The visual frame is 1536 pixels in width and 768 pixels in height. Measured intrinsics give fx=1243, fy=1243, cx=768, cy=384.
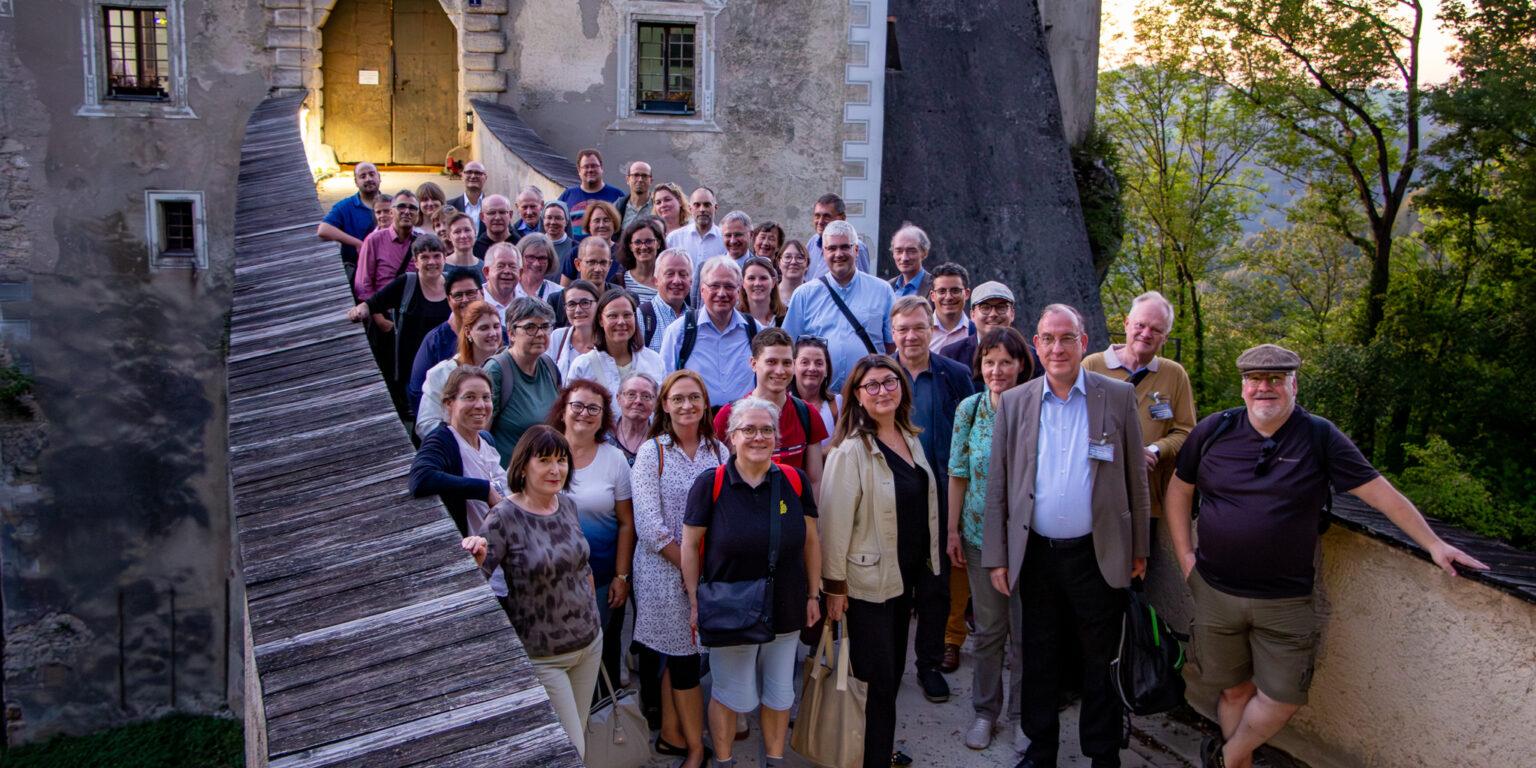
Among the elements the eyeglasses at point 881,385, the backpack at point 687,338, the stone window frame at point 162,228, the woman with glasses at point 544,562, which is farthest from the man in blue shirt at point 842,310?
the stone window frame at point 162,228

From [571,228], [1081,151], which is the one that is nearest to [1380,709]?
[571,228]

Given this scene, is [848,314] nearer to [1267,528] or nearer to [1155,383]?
[1155,383]

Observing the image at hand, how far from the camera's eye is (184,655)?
16203 millimetres

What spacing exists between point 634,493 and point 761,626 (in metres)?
0.79

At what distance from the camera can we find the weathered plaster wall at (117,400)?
579 inches

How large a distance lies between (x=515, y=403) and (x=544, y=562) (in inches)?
56.3

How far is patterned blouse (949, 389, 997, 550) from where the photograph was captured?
18.4 feet

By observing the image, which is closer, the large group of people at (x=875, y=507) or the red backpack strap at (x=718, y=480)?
the large group of people at (x=875, y=507)

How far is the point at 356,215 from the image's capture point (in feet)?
31.4

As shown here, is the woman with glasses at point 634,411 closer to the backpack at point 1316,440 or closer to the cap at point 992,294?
the cap at point 992,294

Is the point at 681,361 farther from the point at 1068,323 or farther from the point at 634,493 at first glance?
the point at 1068,323

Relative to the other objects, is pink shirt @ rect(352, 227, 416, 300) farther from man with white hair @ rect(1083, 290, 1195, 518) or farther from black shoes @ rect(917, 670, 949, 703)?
man with white hair @ rect(1083, 290, 1195, 518)

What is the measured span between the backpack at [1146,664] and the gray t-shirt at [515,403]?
2703 millimetres

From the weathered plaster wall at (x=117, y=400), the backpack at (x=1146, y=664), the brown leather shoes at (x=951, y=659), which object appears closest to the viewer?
the backpack at (x=1146, y=664)
